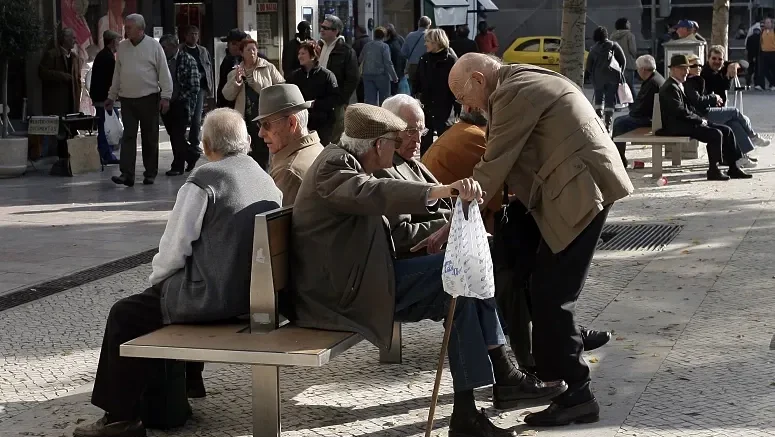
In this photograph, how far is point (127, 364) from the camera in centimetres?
521

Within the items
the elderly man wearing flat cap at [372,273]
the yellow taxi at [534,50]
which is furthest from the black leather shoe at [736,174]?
the yellow taxi at [534,50]

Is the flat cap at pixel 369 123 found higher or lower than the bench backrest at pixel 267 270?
higher

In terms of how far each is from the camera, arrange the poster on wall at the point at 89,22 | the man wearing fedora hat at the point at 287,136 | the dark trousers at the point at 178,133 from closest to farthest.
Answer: the man wearing fedora hat at the point at 287,136, the dark trousers at the point at 178,133, the poster on wall at the point at 89,22

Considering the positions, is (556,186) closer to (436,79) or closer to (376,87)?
(436,79)

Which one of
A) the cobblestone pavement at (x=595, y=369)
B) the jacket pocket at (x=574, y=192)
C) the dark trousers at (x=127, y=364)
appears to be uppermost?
the jacket pocket at (x=574, y=192)

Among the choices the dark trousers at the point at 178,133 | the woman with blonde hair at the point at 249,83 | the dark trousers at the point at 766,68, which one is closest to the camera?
the woman with blonde hair at the point at 249,83

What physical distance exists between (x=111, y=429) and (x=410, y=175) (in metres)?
1.88

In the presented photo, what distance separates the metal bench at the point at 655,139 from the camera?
13.9 metres

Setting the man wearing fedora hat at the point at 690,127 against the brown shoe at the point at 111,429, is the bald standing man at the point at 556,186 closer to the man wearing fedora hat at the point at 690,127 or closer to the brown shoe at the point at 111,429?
the brown shoe at the point at 111,429

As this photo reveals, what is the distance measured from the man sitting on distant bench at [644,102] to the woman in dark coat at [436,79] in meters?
2.18

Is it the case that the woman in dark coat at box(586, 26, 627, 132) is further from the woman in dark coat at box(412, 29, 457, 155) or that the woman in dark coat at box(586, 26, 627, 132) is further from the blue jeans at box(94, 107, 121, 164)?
the blue jeans at box(94, 107, 121, 164)

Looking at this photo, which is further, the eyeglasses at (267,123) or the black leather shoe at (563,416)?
the eyeglasses at (267,123)

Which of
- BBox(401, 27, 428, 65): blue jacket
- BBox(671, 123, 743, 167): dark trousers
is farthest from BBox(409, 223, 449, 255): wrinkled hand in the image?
BBox(401, 27, 428, 65): blue jacket

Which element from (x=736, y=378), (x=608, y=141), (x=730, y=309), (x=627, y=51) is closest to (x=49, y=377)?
(x=608, y=141)
